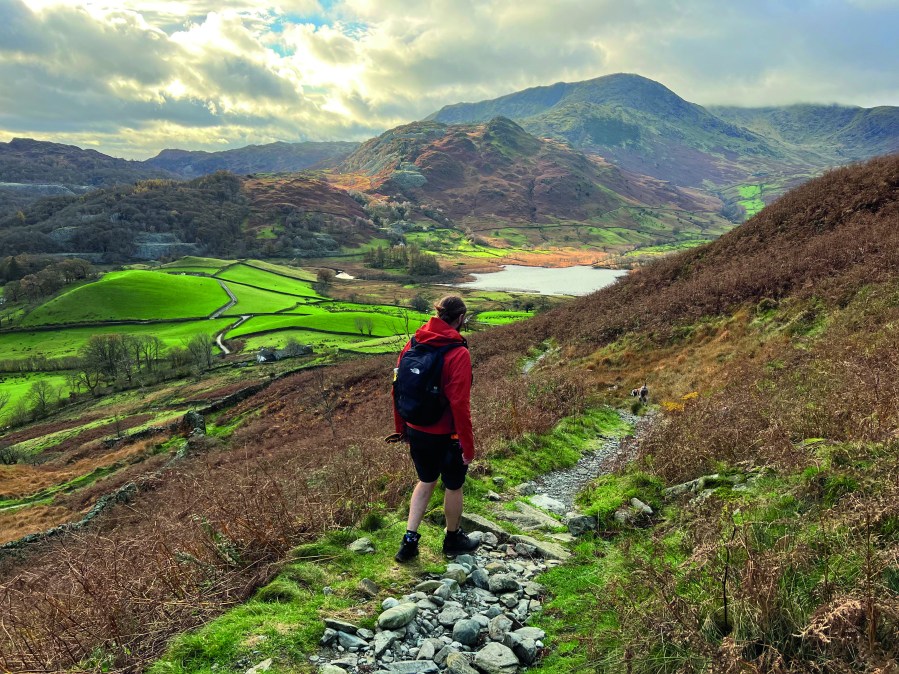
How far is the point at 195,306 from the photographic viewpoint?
109 meters

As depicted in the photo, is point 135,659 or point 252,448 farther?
point 252,448

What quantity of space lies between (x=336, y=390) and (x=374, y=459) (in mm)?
34651

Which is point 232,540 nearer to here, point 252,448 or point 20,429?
point 252,448

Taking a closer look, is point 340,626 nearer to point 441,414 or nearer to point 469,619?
point 469,619

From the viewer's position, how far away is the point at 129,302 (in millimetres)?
106750

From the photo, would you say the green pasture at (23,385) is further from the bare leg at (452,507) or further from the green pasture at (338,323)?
the bare leg at (452,507)

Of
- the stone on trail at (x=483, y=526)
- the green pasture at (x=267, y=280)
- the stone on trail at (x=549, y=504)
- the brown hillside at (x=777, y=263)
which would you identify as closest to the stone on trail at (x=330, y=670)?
the stone on trail at (x=483, y=526)

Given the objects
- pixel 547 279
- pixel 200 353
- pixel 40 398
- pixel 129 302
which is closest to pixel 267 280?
pixel 129 302

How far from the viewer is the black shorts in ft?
19.5

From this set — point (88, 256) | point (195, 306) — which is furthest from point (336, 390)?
point (88, 256)

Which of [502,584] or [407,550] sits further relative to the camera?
[407,550]

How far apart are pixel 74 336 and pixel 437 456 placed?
116 meters

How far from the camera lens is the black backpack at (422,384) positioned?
5.63m

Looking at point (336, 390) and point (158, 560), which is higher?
point (158, 560)
